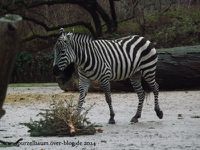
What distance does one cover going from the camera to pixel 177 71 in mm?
17859

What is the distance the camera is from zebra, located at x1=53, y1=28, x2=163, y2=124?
11.0 m

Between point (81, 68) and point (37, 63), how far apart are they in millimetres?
13395

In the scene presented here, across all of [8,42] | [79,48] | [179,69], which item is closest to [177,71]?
[179,69]

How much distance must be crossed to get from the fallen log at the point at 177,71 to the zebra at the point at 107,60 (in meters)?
5.51

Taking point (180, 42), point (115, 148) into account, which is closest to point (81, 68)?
point (115, 148)

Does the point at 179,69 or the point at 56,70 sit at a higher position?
the point at 56,70

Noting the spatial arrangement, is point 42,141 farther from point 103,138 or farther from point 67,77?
point 67,77

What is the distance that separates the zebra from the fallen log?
18.1ft

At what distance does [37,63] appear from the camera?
2453 cm

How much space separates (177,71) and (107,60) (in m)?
6.48

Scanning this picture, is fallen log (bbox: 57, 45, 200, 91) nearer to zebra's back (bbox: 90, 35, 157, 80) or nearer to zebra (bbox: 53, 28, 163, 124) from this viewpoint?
zebra (bbox: 53, 28, 163, 124)

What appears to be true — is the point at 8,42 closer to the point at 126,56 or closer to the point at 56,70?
the point at 56,70

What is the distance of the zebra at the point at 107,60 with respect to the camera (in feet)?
36.2

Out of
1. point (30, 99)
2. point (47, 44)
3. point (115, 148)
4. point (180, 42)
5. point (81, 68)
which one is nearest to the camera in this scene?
point (115, 148)
